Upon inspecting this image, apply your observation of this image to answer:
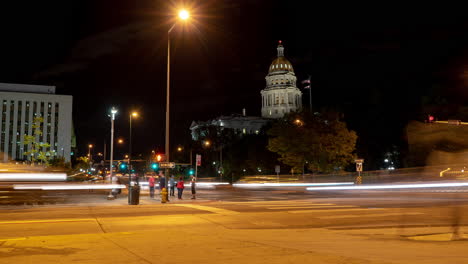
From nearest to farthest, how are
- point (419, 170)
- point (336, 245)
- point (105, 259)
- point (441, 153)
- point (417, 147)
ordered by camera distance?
1. point (105, 259)
2. point (336, 245)
3. point (419, 170)
4. point (441, 153)
5. point (417, 147)

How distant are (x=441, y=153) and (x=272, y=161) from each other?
3411 cm

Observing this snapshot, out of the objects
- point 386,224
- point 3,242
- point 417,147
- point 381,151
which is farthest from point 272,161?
point 3,242

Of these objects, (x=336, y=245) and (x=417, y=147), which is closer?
(x=336, y=245)

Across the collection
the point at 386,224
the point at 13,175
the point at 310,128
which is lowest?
the point at 386,224

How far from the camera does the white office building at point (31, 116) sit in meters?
119

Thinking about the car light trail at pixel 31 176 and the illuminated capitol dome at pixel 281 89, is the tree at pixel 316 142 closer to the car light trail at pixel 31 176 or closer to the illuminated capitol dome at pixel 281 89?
the car light trail at pixel 31 176

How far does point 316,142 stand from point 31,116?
9087 centimetres

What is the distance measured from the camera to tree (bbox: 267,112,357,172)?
6009 centimetres

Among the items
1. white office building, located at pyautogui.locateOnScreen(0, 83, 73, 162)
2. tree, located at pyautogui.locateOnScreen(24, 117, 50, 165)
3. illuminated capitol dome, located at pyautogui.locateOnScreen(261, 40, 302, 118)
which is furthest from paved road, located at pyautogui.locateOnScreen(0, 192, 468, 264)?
illuminated capitol dome, located at pyautogui.locateOnScreen(261, 40, 302, 118)

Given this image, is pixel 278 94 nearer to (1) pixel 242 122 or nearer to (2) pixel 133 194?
(1) pixel 242 122

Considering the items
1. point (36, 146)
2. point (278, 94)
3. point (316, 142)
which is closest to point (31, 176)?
point (316, 142)

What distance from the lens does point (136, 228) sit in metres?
13.4

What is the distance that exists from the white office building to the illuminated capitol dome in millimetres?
81438

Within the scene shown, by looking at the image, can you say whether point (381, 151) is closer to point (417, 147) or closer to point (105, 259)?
point (417, 147)
